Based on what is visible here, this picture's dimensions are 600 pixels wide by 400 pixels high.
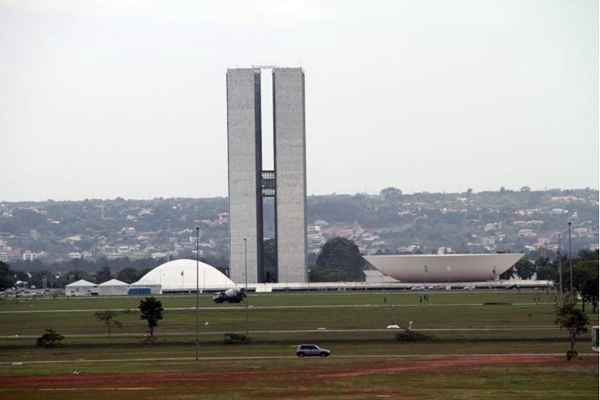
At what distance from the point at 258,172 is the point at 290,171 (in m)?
3.11

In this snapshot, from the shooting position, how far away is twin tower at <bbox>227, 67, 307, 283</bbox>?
448 ft

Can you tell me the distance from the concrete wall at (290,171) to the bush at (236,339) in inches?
3113

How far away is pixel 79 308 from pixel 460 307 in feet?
73.2

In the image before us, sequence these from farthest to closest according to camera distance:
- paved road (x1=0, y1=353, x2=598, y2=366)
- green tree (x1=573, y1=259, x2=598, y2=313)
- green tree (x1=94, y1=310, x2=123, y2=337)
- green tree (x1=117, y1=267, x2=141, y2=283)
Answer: green tree (x1=117, y1=267, x2=141, y2=283) → green tree (x1=573, y1=259, x2=598, y2=313) → green tree (x1=94, y1=310, x2=123, y2=337) → paved road (x1=0, y1=353, x2=598, y2=366)

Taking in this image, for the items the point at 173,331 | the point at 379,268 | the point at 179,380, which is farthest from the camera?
the point at 379,268

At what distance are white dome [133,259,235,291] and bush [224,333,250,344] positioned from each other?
222 ft

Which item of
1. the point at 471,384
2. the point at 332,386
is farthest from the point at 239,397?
the point at 471,384

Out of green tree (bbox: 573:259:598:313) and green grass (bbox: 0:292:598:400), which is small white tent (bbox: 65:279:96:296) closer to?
green grass (bbox: 0:292:598:400)

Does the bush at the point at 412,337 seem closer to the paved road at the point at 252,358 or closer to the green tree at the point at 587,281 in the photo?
the paved road at the point at 252,358

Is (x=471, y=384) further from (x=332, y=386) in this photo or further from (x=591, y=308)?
(x=591, y=308)

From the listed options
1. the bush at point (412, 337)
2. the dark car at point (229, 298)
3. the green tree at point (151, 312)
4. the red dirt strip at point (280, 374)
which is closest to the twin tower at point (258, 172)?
the dark car at point (229, 298)

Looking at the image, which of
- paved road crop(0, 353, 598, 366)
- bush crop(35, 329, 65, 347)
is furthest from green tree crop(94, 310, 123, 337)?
paved road crop(0, 353, 598, 366)

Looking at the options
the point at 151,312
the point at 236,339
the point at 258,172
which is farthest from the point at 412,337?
the point at 258,172

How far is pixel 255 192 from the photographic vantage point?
138m
